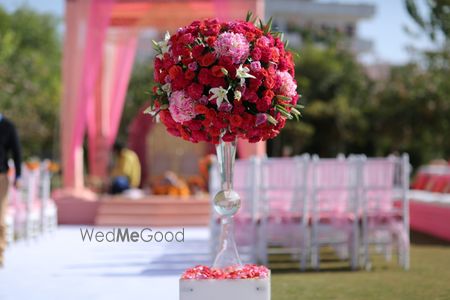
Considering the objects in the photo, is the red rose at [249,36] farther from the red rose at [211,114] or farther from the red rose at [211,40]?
the red rose at [211,114]

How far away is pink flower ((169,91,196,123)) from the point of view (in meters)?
3.67

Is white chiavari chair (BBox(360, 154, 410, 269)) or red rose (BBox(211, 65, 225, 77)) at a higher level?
red rose (BBox(211, 65, 225, 77))

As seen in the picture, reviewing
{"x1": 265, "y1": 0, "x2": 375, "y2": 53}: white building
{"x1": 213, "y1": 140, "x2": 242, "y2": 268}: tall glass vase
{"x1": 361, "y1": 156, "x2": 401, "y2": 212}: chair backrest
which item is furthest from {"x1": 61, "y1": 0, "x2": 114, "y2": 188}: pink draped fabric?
{"x1": 265, "y1": 0, "x2": 375, "y2": 53}: white building

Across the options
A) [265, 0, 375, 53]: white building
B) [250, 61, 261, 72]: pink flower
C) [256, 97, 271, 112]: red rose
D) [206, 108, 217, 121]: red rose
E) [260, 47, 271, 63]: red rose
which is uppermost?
→ [265, 0, 375, 53]: white building

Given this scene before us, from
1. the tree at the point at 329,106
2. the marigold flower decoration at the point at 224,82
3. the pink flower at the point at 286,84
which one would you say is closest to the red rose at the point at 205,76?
the marigold flower decoration at the point at 224,82

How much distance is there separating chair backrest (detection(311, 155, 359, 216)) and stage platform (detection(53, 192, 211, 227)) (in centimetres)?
480

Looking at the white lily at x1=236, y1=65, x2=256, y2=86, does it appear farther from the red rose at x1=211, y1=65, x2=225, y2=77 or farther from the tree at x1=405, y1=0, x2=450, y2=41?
the tree at x1=405, y1=0, x2=450, y2=41

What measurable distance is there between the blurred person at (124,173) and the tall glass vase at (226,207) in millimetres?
9463

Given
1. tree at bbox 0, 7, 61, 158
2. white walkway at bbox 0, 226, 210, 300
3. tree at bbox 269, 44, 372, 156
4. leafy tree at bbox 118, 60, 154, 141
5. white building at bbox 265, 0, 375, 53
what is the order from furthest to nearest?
white building at bbox 265, 0, 375, 53
tree at bbox 269, 44, 372, 156
leafy tree at bbox 118, 60, 154, 141
tree at bbox 0, 7, 61, 158
white walkway at bbox 0, 226, 210, 300

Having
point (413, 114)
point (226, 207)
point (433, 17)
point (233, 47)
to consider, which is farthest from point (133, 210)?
point (413, 114)

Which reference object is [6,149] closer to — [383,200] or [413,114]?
[383,200]

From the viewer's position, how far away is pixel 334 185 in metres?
7.54

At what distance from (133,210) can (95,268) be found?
5159 mm

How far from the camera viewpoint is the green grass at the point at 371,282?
18.4ft
